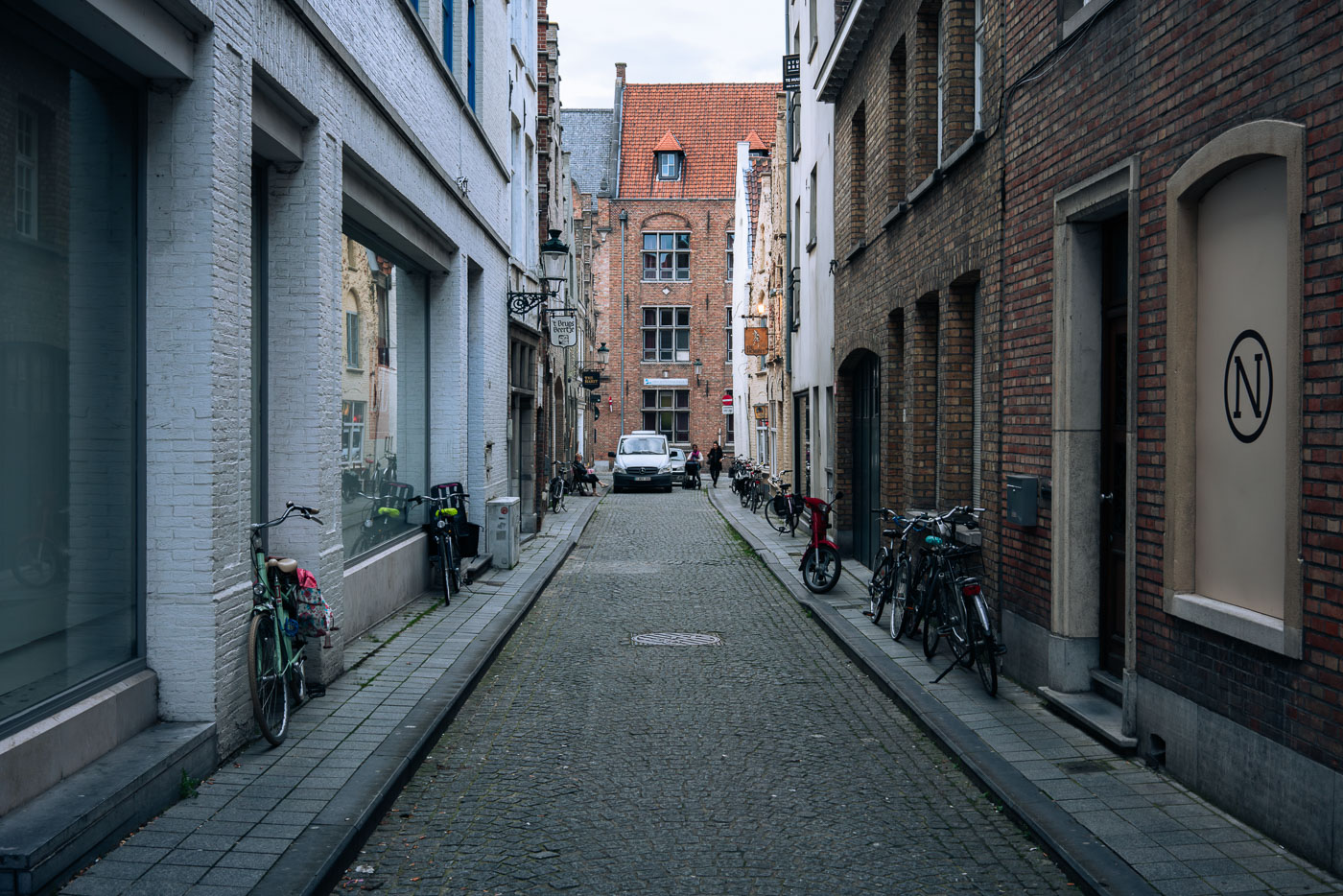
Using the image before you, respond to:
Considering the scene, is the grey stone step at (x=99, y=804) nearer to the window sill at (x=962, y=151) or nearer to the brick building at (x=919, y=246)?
the brick building at (x=919, y=246)

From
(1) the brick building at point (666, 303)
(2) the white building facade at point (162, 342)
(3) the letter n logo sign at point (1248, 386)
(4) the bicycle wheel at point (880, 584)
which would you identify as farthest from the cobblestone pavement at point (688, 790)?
(1) the brick building at point (666, 303)

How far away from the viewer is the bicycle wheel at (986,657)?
780 cm

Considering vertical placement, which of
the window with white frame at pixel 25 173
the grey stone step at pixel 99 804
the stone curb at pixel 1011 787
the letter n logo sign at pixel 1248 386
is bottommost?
the stone curb at pixel 1011 787

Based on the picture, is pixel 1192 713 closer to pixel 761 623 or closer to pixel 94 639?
pixel 94 639

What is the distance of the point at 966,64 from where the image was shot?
10.7 m

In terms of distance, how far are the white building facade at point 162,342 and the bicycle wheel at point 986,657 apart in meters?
4.33

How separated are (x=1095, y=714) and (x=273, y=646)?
4.71 meters

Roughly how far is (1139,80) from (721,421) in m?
47.5

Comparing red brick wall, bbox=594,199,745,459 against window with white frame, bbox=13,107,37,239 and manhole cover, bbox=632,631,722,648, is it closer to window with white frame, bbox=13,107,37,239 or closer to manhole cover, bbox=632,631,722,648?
manhole cover, bbox=632,631,722,648

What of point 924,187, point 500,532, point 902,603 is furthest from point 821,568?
point 500,532

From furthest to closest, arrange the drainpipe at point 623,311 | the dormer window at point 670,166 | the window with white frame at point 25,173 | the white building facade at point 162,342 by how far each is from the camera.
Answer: the dormer window at point 670,166, the drainpipe at point 623,311, the white building facade at point 162,342, the window with white frame at point 25,173

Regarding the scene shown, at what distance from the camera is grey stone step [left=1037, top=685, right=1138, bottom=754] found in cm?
648

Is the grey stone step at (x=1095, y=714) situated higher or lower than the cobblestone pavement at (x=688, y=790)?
higher

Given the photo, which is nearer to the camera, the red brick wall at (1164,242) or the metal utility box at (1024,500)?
the red brick wall at (1164,242)
